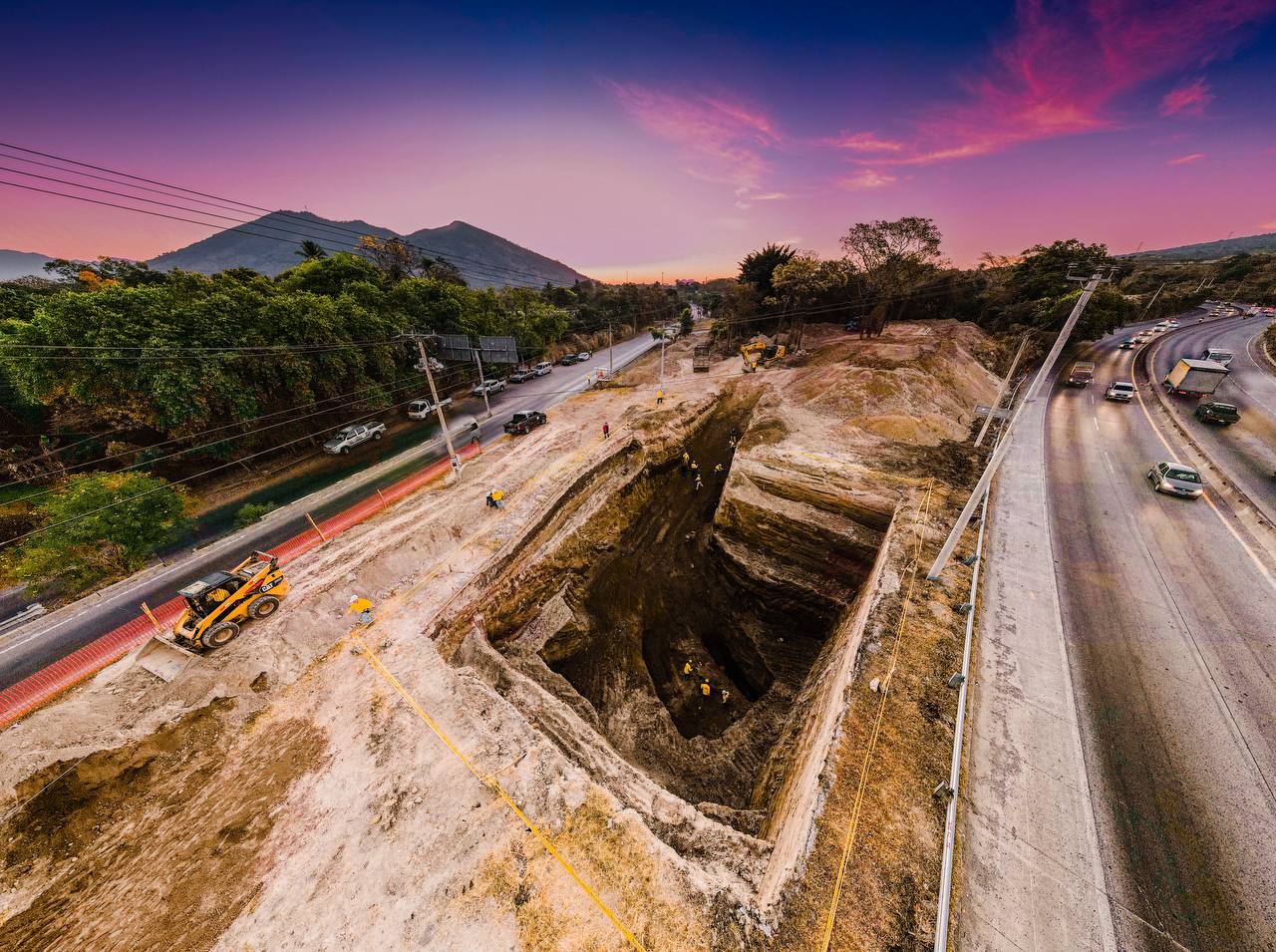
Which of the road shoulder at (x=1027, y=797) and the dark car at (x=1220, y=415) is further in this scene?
the dark car at (x=1220, y=415)

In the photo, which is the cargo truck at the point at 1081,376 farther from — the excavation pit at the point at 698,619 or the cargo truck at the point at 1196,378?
the excavation pit at the point at 698,619

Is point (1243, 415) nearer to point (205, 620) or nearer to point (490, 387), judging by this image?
point (205, 620)

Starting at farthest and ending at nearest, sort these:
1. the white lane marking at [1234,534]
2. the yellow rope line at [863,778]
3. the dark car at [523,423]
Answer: the dark car at [523,423]
the white lane marking at [1234,534]
the yellow rope line at [863,778]

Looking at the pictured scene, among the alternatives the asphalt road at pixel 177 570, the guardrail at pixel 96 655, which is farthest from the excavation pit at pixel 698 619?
the asphalt road at pixel 177 570

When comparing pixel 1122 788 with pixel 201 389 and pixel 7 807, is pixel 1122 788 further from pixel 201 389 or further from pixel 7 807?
pixel 201 389

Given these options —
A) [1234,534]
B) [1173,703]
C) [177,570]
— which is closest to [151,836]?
[177,570]

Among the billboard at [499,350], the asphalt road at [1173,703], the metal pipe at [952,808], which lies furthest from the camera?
the billboard at [499,350]

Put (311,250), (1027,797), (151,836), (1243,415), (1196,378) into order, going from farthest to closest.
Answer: (311,250)
(1196,378)
(1243,415)
(151,836)
(1027,797)

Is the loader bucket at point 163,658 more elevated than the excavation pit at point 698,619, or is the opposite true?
the loader bucket at point 163,658
